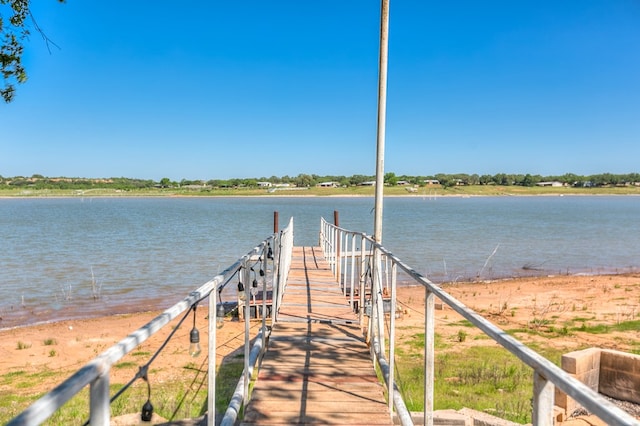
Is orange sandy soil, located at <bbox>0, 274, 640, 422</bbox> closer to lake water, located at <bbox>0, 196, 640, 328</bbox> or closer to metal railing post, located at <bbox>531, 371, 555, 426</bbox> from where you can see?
lake water, located at <bbox>0, 196, 640, 328</bbox>

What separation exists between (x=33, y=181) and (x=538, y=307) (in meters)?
→ 210

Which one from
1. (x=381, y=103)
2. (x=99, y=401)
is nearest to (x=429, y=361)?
(x=99, y=401)

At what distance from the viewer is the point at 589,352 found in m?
7.76

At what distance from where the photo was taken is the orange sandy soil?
35.3 ft

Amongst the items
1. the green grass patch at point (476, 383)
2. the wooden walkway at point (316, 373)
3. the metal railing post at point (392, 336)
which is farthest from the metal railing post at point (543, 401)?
the green grass patch at point (476, 383)

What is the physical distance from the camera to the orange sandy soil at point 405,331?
10.8 meters

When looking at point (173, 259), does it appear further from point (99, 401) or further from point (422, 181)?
point (422, 181)

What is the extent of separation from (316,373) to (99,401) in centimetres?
401

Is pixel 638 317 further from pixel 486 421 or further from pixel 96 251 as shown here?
pixel 96 251

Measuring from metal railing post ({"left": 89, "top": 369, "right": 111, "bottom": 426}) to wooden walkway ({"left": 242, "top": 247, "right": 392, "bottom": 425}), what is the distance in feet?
9.41

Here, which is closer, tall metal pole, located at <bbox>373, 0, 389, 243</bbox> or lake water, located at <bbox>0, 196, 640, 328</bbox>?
tall metal pole, located at <bbox>373, 0, 389, 243</bbox>

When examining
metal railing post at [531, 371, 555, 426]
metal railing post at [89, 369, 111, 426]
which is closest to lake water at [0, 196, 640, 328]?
metal railing post at [531, 371, 555, 426]

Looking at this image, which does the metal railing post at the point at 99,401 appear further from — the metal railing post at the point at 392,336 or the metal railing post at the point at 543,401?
the metal railing post at the point at 392,336

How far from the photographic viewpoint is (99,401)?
5.16 ft
